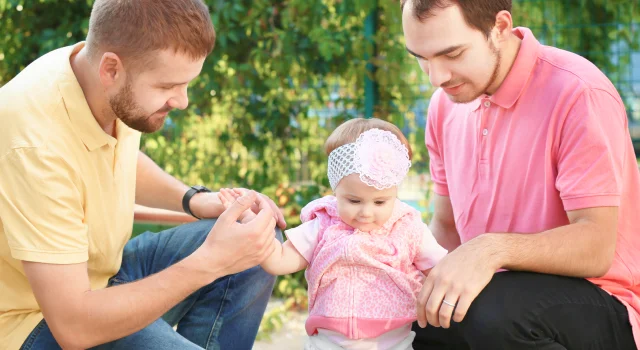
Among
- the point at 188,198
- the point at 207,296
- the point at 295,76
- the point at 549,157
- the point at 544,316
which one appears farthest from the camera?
the point at 295,76

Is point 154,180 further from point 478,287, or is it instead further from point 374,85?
point 374,85

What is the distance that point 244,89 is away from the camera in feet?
17.7

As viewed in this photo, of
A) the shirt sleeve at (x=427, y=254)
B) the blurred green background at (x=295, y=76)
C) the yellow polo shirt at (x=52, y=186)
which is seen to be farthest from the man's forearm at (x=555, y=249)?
the blurred green background at (x=295, y=76)

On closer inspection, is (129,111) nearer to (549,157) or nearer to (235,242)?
(235,242)

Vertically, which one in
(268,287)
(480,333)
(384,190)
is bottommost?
(268,287)

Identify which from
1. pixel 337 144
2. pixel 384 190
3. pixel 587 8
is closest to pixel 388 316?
pixel 384 190

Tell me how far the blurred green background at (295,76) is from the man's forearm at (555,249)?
2.47 metres

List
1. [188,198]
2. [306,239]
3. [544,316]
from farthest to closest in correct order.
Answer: [188,198] → [306,239] → [544,316]

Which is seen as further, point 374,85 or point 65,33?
point 65,33

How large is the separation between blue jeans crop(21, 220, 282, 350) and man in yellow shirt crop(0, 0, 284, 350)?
0.21 meters

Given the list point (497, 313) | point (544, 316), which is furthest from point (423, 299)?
point (544, 316)

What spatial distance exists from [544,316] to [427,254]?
437 mm

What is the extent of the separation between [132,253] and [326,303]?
2.58 feet

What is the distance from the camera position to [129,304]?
231 centimetres
